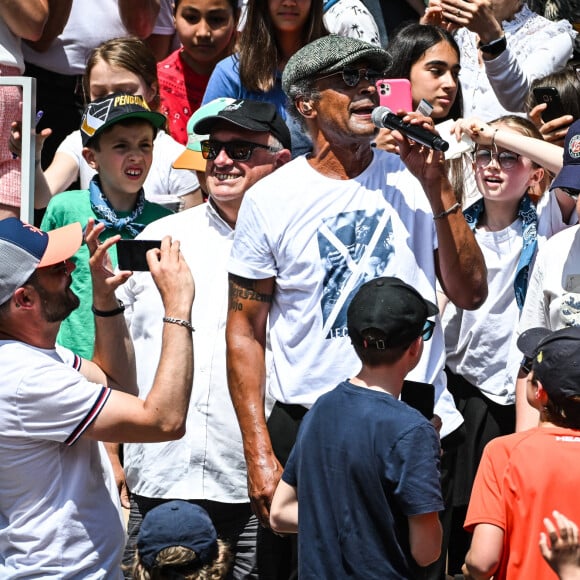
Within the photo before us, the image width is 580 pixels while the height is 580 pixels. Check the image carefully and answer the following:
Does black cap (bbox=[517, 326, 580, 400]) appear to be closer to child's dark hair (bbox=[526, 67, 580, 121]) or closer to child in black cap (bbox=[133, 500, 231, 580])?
child in black cap (bbox=[133, 500, 231, 580])

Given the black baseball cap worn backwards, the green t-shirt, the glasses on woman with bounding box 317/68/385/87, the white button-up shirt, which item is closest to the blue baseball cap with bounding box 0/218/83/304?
the white button-up shirt

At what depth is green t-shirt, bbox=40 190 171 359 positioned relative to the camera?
17.0ft

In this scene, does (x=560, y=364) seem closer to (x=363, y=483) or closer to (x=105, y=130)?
(x=363, y=483)

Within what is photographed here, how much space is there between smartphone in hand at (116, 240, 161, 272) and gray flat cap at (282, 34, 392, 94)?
85cm

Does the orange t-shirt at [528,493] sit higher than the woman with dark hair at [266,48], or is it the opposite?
the woman with dark hair at [266,48]

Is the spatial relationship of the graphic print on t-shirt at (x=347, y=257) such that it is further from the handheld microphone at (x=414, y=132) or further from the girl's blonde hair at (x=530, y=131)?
the girl's blonde hair at (x=530, y=131)

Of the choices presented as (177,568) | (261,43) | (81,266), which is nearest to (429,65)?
(261,43)

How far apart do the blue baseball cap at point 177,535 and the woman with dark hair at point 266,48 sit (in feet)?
7.87

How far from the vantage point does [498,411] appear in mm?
5254

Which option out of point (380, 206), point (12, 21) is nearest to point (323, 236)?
point (380, 206)

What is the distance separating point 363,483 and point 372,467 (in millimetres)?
55

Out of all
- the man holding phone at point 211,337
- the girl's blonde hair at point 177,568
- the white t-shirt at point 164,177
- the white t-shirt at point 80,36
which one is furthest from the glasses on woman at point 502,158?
the white t-shirt at point 80,36

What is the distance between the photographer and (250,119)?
15.8ft

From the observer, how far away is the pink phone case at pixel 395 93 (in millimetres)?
5387
